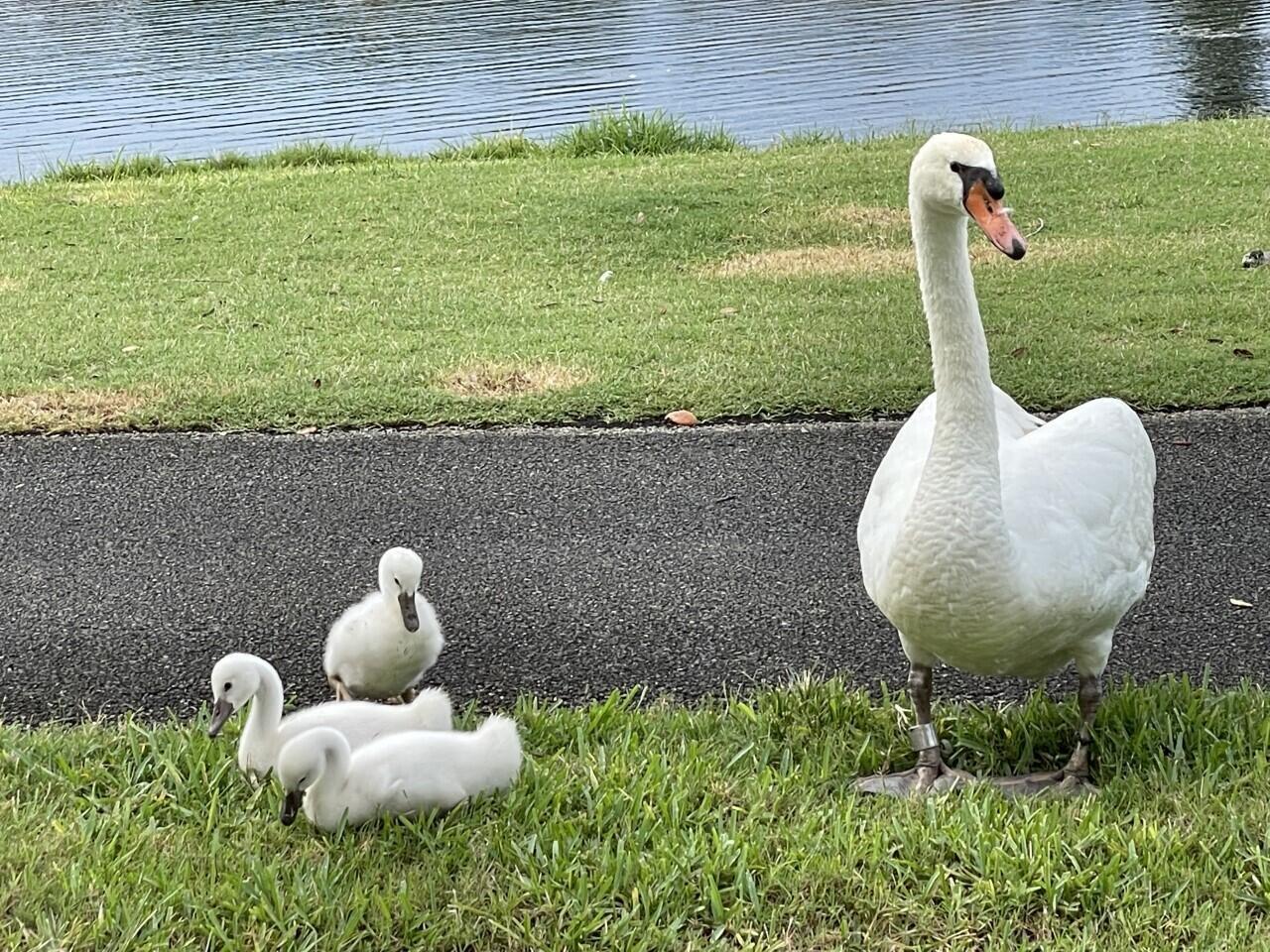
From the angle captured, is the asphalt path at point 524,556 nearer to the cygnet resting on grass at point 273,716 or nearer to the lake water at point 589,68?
the cygnet resting on grass at point 273,716

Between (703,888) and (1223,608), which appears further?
(1223,608)

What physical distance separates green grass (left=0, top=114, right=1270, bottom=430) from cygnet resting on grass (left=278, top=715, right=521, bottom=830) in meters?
3.12

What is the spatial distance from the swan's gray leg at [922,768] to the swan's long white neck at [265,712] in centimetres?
147

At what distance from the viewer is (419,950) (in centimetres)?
309

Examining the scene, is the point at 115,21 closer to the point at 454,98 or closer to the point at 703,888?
the point at 454,98

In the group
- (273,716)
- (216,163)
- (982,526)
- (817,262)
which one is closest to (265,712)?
(273,716)

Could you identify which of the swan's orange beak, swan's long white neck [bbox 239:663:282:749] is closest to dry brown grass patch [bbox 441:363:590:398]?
swan's long white neck [bbox 239:663:282:749]

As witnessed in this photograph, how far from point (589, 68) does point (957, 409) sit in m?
17.5

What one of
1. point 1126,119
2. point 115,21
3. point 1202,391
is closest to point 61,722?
point 1202,391

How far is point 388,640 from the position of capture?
4.14 m

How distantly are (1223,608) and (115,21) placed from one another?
86.0 ft

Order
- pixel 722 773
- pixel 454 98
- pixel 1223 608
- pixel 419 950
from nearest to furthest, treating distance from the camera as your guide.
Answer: pixel 419 950, pixel 722 773, pixel 1223 608, pixel 454 98

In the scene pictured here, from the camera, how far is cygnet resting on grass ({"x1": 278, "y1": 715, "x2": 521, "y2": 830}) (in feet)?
11.1

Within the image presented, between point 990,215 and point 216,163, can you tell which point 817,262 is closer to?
point 990,215
